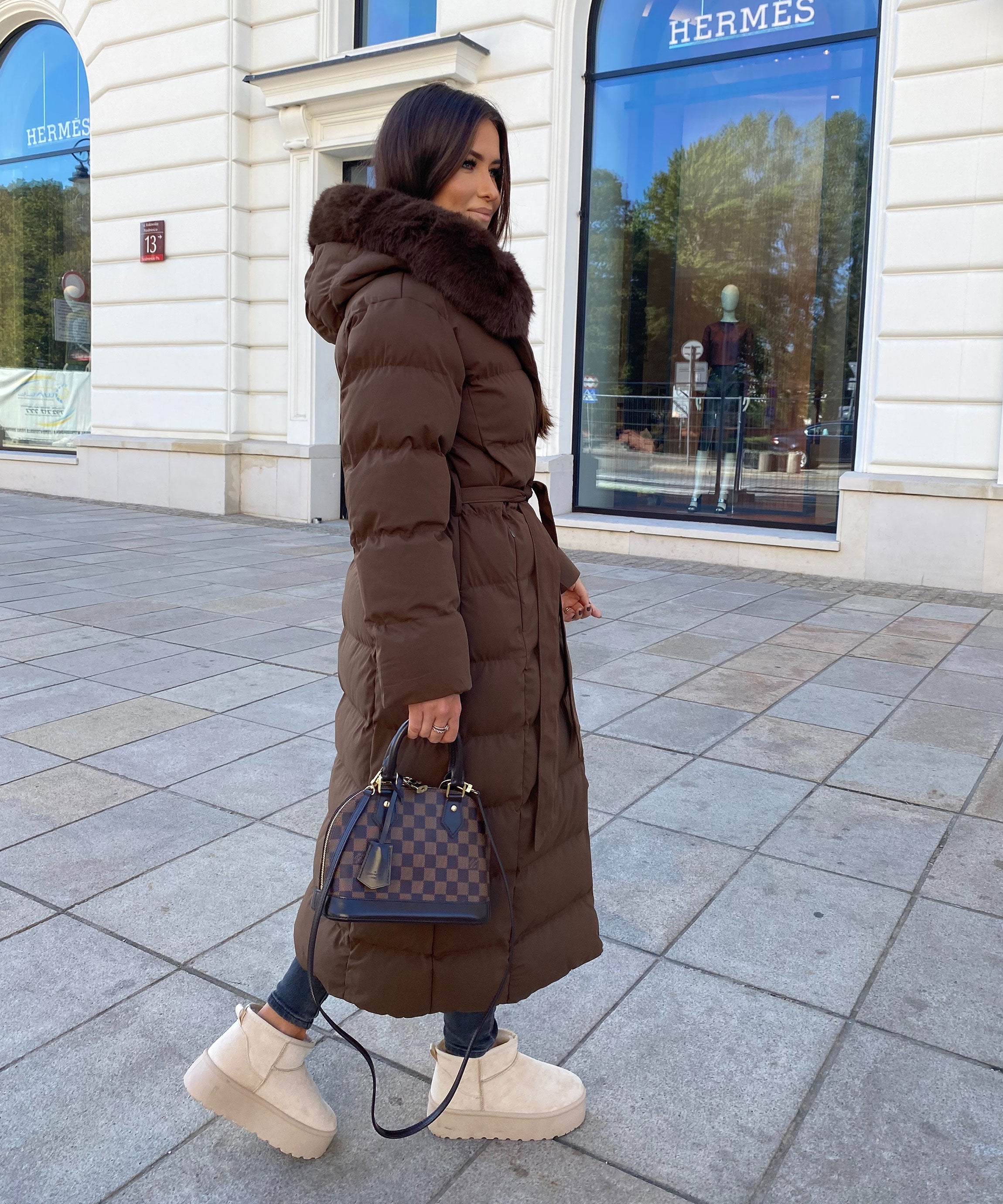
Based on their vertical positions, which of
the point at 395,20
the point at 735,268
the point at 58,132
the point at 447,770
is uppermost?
the point at 395,20

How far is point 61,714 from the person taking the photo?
468 cm

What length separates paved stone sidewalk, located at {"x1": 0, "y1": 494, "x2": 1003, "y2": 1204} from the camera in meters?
2.07

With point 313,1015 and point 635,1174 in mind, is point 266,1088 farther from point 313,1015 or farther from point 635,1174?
point 635,1174

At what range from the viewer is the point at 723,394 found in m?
9.98

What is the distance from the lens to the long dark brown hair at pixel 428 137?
6.39 feet

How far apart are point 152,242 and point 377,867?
39.0 ft

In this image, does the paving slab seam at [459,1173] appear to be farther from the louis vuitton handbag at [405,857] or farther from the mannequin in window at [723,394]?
the mannequin in window at [723,394]

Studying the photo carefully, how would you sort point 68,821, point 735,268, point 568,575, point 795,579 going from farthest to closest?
point 735,268 < point 795,579 < point 68,821 < point 568,575

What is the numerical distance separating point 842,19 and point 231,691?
299 inches

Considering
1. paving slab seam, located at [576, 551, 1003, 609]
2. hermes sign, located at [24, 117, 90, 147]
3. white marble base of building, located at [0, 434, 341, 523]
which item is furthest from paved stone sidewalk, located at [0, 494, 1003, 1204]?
hermes sign, located at [24, 117, 90, 147]

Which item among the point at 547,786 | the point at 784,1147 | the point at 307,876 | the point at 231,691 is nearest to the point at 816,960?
the point at 784,1147

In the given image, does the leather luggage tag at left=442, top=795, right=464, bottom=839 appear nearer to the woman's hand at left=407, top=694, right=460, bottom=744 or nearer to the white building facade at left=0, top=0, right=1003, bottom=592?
the woman's hand at left=407, top=694, right=460, bottom=744

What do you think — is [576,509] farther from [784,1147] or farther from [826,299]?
[784,1147]

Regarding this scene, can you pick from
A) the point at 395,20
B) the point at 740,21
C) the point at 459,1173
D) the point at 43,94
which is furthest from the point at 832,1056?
the point at 43,94
